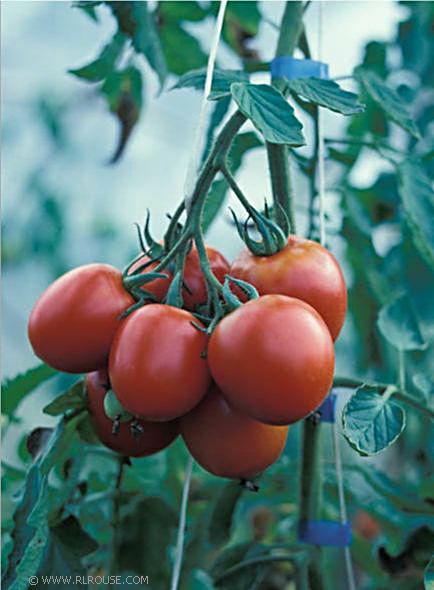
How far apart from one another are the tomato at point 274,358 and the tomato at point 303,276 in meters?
0.04

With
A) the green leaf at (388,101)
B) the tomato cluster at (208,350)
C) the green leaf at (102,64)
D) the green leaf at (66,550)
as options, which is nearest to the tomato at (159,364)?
the tomato cluster at (208,350)

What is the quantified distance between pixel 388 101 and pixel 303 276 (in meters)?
0.30

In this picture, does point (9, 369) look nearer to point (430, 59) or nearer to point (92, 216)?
point (92, 216)

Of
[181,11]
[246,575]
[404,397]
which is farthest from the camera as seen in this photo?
[181,11]

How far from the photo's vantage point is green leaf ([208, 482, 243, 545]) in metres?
0.99

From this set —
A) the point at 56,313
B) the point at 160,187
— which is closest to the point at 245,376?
the point at 56,313

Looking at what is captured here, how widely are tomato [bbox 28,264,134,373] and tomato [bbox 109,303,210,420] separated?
38mm

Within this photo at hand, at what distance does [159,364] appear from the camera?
623mm

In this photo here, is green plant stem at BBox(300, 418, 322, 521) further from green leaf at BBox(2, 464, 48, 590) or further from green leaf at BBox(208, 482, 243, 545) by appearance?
green leaf at BBox(2, 464, 48, 590)

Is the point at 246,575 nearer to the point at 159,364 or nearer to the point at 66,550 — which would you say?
the point at 66,550

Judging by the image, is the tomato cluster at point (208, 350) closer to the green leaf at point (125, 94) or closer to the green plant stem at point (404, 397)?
the green plant stem at point (404, 397)

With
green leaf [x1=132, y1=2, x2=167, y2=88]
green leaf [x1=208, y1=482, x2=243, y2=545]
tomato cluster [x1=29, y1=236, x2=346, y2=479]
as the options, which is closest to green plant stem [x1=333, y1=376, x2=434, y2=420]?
tomato cluster [x1=29, y1=236, x2=346, y2=479]

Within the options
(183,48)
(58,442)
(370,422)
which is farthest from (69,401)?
(183,48)

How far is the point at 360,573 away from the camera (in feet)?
5.69
